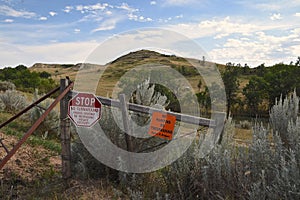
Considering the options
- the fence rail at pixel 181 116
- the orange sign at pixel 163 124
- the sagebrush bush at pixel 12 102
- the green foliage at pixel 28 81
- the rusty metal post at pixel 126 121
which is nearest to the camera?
the fence rail at pixel 181 116

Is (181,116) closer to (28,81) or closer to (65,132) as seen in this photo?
(65,132)

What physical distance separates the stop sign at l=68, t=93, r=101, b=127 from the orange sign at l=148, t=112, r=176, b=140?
108 cm

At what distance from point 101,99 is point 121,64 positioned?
2040 mm

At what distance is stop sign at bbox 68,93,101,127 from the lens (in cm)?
504

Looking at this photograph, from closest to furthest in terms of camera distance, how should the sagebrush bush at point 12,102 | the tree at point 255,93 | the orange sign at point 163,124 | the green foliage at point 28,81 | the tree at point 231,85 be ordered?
the orange sign at point 163,124
the sagebrush bush at point 12,102
the tree at point 255,93
the tree at point 231,85
the green foliage at point 28,81

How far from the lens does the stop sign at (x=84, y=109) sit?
504cm

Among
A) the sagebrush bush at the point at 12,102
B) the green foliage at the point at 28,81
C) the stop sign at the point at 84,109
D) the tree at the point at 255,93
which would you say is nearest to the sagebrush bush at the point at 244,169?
the stop sign at the point at 84,109

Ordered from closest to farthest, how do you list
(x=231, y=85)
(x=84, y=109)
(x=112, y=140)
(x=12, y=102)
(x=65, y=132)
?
1. (x=84, y=109)
2. (x=65, y=132)
3. (x=112, y=140)
4. (x=12, y=102)
5. (x=231, y=85)

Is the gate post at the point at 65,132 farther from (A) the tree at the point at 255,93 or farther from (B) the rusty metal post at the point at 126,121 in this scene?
(A) the tree at the point at 255,93

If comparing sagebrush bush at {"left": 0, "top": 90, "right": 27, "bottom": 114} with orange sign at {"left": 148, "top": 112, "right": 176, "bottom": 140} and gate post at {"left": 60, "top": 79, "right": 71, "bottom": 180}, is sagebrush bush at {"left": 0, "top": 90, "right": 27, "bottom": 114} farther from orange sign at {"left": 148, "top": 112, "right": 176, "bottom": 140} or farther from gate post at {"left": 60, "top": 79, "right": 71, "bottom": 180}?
orange sign at {"left": 148, "top": 112, "right": 176, "bottom": 140}

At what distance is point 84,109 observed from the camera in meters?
5.09

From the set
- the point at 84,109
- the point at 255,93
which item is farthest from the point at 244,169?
the point at 255,93

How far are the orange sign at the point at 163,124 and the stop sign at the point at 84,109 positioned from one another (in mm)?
1077

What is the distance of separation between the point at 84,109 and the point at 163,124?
1500 millimetres
